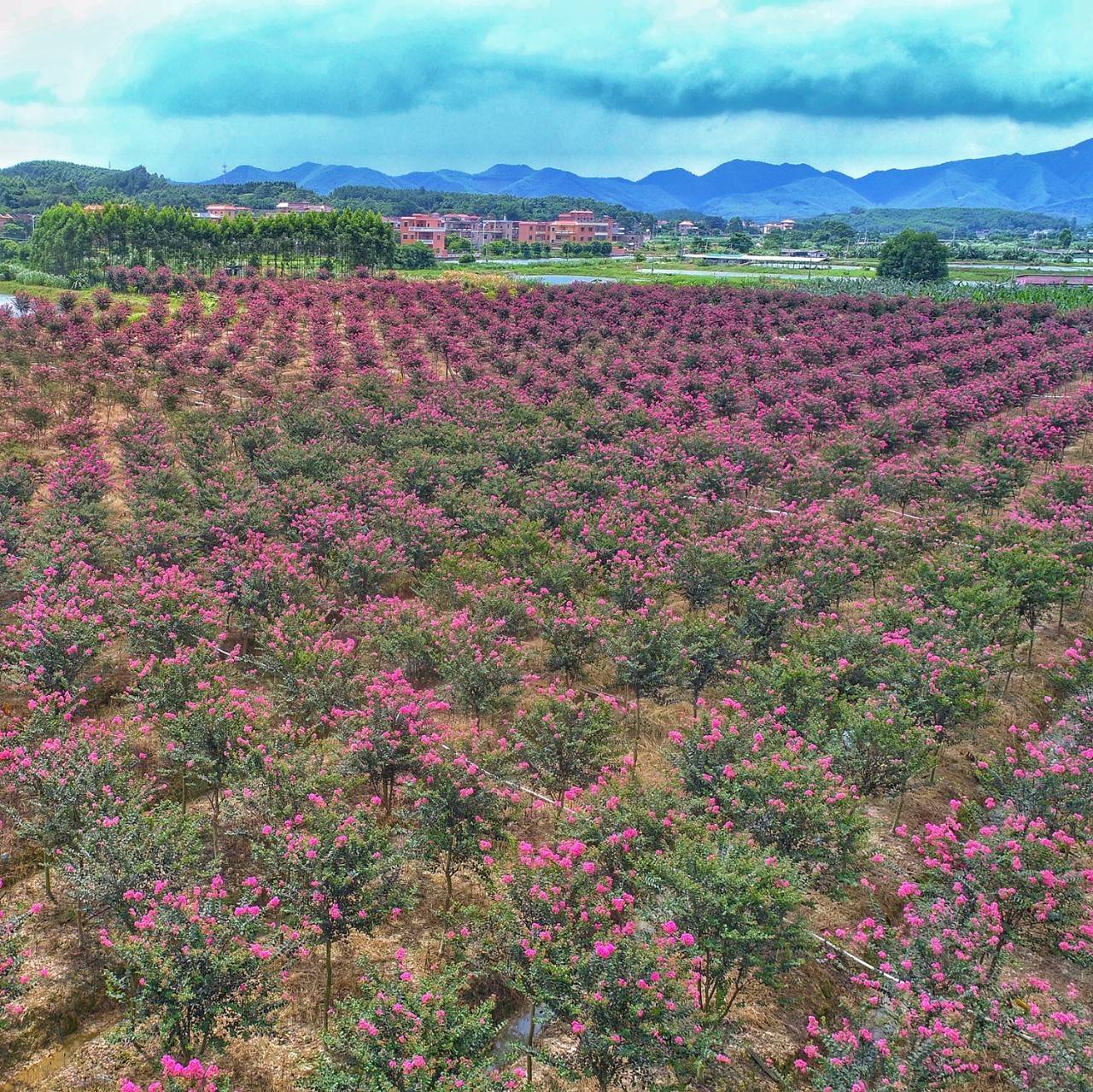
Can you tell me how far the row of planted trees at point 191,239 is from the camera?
2232 inches

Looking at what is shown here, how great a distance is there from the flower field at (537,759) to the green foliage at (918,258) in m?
54.3

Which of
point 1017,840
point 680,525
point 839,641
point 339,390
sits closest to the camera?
point 1017,840

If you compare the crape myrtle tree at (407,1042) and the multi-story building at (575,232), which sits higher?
the multi-story building at (575,232)

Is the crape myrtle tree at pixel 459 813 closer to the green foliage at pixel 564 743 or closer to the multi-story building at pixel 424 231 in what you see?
the green foliage at pixel 564 743

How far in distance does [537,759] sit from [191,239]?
62604 mm

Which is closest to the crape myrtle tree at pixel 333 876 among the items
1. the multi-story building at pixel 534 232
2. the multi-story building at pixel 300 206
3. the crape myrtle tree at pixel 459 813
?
the crape myrtle tree at pixel 459 813

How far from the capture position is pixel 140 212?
5697 cm

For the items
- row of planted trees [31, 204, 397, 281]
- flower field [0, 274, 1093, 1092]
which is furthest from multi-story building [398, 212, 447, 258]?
flower field [0, 274, 1093, 1092]

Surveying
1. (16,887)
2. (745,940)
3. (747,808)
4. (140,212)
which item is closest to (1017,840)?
(747,808)

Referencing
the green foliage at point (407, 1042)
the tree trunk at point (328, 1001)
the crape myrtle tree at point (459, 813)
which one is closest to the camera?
the green foliage at point (407, 1042)

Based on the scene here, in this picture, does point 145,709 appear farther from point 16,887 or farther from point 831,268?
point 831,268

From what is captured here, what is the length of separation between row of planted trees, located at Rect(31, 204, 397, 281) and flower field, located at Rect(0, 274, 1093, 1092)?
4237 cm

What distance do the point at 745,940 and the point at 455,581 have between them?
28.5 ft

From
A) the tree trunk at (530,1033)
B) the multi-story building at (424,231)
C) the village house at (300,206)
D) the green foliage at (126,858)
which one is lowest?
the tree trunk at (530,1033)
